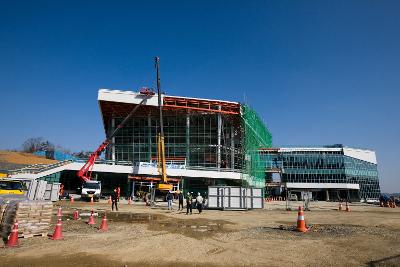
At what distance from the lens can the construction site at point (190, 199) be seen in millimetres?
8914

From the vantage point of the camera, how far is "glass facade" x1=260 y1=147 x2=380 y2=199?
81938 millimetres

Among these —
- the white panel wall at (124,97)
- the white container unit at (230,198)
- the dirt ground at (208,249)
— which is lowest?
the dirt ground at (208,249)

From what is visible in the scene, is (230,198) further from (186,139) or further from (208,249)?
(186,139)

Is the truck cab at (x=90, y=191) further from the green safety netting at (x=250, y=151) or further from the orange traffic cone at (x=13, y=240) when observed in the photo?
the orange traffic cone at (x=13, y=240)

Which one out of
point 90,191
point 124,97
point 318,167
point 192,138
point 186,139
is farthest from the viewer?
point 318,167

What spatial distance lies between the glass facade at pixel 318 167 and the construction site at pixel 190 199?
27 centimetres

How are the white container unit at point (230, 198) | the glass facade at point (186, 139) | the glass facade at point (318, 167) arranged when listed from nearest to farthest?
the white container unit at point (230, 198) → the glass facade at point (186, 139) → the glass facade at point (318, 167)

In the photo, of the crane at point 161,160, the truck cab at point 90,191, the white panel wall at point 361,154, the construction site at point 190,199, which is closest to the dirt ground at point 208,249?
the construction site at point 190,199

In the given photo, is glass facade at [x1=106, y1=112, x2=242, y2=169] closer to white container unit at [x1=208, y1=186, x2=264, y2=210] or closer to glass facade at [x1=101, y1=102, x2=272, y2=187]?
glass facade at [x1=101, y1=102, x2=272, y2=187]

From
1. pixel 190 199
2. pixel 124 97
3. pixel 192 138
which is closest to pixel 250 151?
pixel 192 138

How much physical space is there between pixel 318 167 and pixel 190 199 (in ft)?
224

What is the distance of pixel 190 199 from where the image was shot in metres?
23.4

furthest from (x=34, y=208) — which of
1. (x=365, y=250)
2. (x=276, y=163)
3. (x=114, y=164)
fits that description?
(x=276, y=163)

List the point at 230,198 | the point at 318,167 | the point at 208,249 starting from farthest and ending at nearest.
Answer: the point at 318,167 → the point at 230,198 → the point at 208,249
